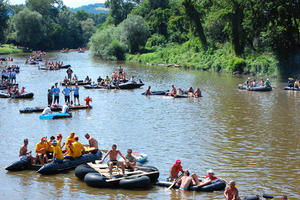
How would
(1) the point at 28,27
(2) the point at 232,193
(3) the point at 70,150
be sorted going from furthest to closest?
(1) the point at 28,27 < (3) the point at 70,150 < (2) the point at 232,193

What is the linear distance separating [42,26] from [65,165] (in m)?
91.3

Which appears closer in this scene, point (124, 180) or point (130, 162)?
point (124, 180)

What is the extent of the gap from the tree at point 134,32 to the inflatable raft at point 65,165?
61.2m

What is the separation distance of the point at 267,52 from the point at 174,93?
71.5 ft

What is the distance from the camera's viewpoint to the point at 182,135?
2391 cm

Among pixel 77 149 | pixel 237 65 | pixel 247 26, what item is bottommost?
pixel 77 149

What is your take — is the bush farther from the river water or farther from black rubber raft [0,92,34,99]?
black rubber raft [0,92,34,99]

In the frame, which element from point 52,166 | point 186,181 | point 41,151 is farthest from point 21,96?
point 186,181

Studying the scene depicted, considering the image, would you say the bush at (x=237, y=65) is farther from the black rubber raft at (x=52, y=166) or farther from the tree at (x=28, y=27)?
the tree at (x=28, y=27)

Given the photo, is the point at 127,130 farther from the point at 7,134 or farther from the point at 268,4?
the point at 268,4

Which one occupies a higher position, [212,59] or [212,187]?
[212,59]

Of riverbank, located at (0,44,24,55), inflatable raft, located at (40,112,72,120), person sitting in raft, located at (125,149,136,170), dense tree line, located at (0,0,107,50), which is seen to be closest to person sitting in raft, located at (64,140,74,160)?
person sitting in raft, located at (125,149,136,170)

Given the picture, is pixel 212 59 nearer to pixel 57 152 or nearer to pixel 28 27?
pixel 57 152

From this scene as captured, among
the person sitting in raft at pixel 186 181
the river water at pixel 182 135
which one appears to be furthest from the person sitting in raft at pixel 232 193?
the person sitting in raft at pixel 186 181
